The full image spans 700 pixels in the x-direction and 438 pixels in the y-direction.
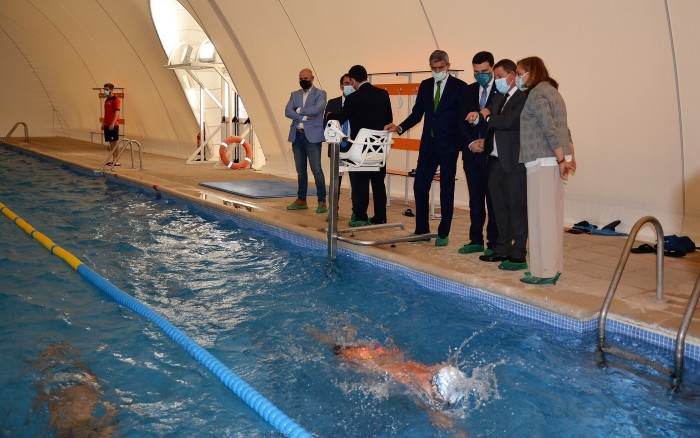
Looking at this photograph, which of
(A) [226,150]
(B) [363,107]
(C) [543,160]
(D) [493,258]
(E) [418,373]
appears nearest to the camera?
(E) [418,373]

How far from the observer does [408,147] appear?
9.48 metres

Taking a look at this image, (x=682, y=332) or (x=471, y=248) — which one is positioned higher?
(x=471, y=248)

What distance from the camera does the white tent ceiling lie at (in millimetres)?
7230

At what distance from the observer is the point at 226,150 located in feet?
47.9

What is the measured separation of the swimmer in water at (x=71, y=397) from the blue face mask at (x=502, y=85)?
12.7 ft

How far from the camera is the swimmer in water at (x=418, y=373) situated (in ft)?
13.2

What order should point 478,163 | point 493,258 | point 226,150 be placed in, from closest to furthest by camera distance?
point 493,258 < point 478,163 < point 226,150

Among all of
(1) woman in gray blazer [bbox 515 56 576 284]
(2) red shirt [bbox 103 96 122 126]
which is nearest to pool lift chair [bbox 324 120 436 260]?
(1) woman in gray blazer [bbox 515 56 576 284]

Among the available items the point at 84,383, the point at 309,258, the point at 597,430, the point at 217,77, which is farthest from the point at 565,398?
the point at 217,77

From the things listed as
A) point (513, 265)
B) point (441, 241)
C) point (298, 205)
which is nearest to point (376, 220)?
point (441, 241)

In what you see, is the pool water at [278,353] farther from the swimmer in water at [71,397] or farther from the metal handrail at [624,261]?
the metal handrail at [624,261]

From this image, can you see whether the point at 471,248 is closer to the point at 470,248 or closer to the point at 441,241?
the point at 470,248

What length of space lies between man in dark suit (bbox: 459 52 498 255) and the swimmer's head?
2.36 metres

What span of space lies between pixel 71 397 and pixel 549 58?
21.3ft
